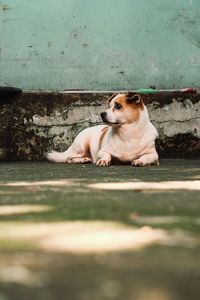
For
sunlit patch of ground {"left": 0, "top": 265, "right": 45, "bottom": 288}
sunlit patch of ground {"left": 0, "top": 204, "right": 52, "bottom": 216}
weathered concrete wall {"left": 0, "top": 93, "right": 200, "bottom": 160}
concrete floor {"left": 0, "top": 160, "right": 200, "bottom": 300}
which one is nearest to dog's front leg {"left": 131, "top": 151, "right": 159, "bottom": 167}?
weathered concrete wall {"left": 0, "top": 93, "right": 200, "bottom": 160}

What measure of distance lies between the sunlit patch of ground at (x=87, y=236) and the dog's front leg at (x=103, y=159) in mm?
2888

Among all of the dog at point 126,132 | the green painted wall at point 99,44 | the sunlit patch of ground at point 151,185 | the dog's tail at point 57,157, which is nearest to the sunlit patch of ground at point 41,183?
the sunlit patch of ground at point 151,185

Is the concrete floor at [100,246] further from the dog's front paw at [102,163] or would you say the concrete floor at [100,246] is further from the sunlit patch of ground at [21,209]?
the dog's front paw at [102,163]

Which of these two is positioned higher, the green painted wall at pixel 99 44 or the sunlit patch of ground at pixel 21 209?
the green painted wall at pixel 99 44

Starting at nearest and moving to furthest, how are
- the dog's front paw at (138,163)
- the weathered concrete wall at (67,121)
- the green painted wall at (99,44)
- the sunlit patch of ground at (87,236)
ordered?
the sunlit patch of ground at (87,236) < the dog's front paw at (138,163) < the weathered concrete wall at (67,121) < the green painted wall at (99,44)

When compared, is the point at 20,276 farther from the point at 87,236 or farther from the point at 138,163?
the point at 138,163

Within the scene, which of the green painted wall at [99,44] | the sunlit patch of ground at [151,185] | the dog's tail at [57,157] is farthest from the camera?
the green painted wall at [99,44]

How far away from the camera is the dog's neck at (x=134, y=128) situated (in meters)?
4.52

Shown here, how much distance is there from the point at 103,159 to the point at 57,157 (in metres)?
0.50

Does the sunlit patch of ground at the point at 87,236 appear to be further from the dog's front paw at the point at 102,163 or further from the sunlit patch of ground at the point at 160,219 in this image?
the dog's front paw at the point at 102,163

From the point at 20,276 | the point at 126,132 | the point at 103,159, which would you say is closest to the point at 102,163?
the point at 103,159

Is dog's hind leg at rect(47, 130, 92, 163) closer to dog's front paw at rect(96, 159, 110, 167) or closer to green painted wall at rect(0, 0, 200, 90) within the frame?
dog's front paw at rect(96, 159, 110, 167)

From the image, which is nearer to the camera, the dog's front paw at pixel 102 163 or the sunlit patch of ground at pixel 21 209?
the sunlit patch of ground at pixel 21 209

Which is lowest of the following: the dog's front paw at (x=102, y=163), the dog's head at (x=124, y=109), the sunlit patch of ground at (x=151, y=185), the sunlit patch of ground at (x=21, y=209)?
the dog's front paw at (x=102, y=163)
